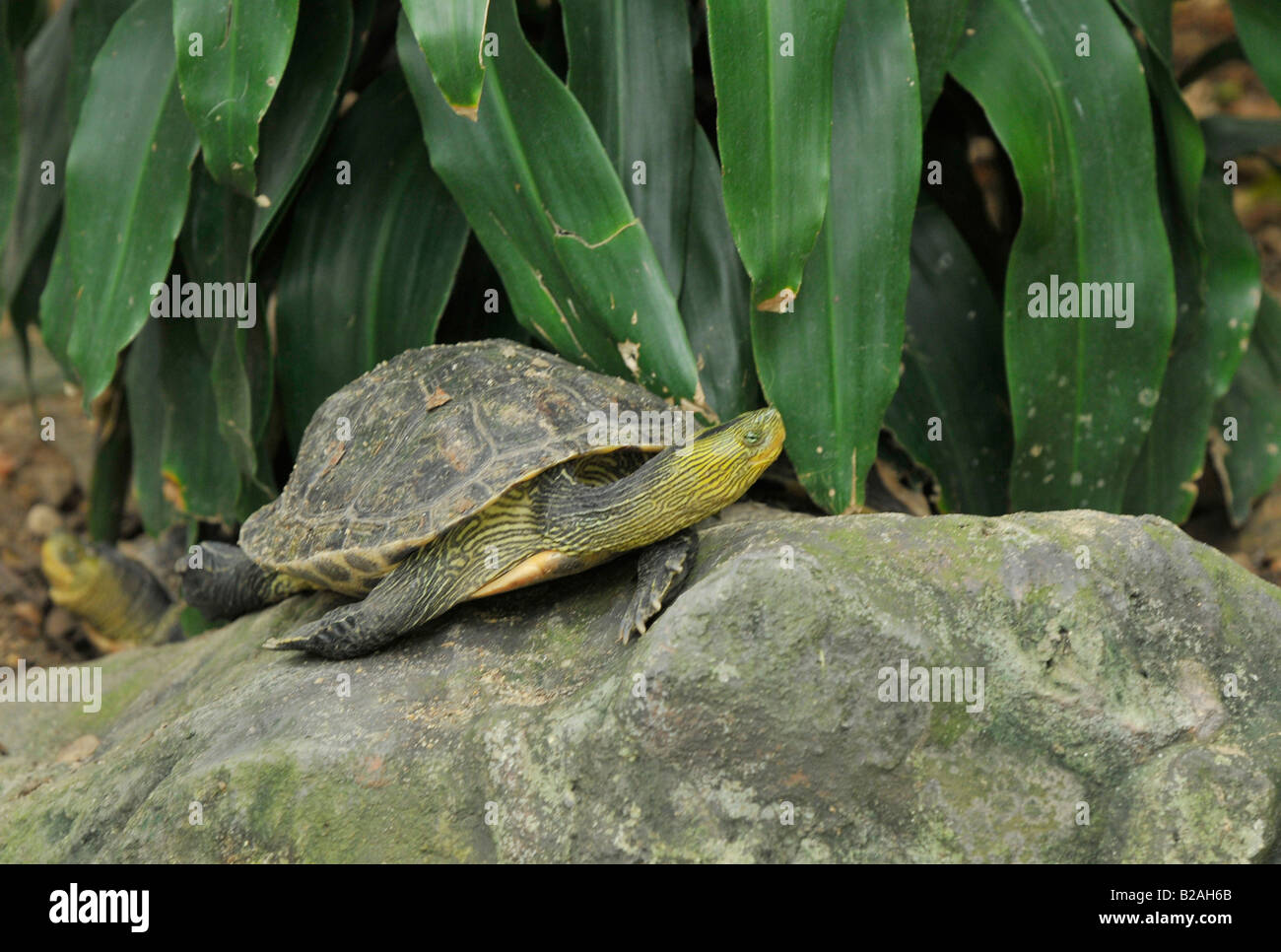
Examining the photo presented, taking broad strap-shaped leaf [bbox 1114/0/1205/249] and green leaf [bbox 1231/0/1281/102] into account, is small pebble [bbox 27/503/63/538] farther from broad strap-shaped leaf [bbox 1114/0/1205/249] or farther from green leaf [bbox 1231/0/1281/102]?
green leaf [bbox 1231/0/1281/102]

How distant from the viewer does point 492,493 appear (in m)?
1.98

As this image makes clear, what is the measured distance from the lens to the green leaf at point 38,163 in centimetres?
355

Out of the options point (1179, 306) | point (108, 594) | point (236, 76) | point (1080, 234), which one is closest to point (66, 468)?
point (108, 594)

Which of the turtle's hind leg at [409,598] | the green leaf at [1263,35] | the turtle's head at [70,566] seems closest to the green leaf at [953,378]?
the green leaf at [1263,35]

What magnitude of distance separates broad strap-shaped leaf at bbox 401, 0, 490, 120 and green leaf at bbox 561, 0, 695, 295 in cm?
56

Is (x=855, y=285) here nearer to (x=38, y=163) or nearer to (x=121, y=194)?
(x=121, y=194)

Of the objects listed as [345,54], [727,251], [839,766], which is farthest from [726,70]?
[839,766]

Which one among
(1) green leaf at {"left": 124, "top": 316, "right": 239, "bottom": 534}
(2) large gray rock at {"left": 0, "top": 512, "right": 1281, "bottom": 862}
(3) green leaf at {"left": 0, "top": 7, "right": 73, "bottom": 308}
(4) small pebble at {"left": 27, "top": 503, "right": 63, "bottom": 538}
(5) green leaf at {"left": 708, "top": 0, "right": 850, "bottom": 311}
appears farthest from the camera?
(4) small pebble at {"left": 27, "top": 503, "right": 63, "bottom": 538}

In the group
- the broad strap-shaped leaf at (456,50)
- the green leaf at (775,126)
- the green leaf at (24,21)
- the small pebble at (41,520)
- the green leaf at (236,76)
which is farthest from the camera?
the small pebble at (41,520)

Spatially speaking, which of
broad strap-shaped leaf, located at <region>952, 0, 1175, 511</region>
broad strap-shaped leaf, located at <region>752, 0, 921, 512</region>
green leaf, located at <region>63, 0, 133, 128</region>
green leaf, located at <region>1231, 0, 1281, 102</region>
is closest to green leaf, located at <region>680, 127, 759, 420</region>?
broad strap-shaped leaf, located at <region>752, 0, 921, 512</region>

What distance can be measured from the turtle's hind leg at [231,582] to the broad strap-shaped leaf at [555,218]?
0.90 m

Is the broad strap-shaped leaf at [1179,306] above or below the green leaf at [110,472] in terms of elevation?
above

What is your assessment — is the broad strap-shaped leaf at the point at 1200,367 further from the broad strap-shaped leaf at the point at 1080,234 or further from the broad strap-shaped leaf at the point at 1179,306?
the broad strap-shaped leaf at the point at 1080,234

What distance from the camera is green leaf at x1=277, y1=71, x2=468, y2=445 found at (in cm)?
294
